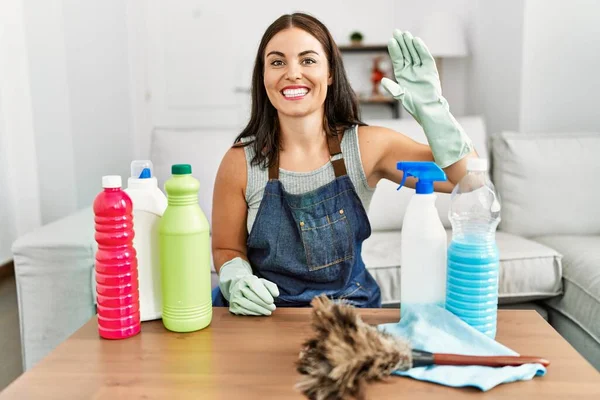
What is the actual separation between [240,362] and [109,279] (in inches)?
9.2

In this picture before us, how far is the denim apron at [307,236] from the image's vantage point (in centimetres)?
112

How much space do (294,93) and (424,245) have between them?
43cm

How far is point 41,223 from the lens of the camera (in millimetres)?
2973

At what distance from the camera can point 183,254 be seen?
2.70 feet

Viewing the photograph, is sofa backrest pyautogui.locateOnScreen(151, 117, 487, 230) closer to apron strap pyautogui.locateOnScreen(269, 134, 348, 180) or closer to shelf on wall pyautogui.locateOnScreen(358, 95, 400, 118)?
apron strap pyautogui.locateOnScreen(269, 134, 348, 180)

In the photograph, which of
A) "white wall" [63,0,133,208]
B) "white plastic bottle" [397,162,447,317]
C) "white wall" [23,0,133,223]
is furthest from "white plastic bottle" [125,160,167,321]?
"white wall" [63,0,133,208]

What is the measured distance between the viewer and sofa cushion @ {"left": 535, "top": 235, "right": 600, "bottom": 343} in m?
1.54

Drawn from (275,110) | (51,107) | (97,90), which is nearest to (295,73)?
(275,110)

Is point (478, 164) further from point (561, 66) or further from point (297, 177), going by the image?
point (561, 66)

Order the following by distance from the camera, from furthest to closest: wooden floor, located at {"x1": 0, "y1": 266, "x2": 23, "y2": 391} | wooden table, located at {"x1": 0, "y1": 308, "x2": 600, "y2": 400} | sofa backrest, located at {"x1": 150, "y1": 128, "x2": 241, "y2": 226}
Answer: sofa backrest, located at {"x1": 150, "y1": 128, "x2": 241, "y2": 226}
wooden floor, located at {"x1": 0, "y1": 266, "x2": 23, "y2": 391}
wooden table, located at {"x1": 0, "y1": 308, "x2": 600, "y2": 400}

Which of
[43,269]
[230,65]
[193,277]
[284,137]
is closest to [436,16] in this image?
[230,65]

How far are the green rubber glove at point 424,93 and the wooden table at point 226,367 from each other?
1.08 ft

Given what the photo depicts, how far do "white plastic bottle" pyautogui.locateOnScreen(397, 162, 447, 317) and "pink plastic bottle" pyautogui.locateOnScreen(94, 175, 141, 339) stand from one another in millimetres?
419

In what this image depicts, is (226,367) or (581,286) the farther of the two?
(581,286)
